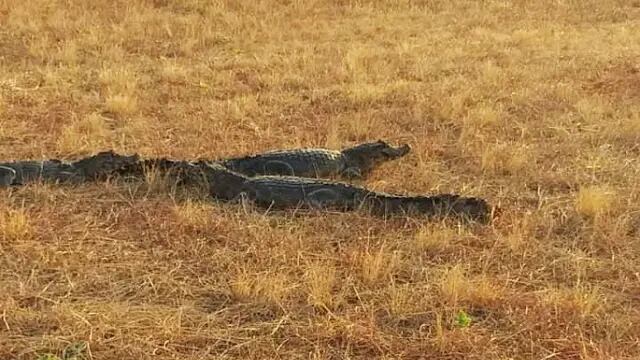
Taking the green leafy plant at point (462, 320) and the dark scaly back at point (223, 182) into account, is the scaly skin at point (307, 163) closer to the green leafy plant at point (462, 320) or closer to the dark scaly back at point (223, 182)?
the dark scaly back at point (223, 182)

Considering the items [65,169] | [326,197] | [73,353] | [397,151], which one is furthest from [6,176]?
[397,151]

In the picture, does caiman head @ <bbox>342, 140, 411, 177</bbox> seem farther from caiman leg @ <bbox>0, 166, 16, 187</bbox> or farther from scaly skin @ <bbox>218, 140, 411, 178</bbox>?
caiman leg @ <bbox>0, 166, 16, 187</bbox>

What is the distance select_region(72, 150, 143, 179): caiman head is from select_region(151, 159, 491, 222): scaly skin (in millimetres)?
615

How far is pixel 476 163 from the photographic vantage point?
6.57 m

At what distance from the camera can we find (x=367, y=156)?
251 inches

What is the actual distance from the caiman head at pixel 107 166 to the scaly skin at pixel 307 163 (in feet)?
2.15

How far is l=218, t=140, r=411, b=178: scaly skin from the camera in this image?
19.8 feet

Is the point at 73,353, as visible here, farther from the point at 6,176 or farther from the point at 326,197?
the point at 6,176

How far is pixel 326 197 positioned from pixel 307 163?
709mm

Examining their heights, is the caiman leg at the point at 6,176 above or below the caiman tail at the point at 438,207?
below

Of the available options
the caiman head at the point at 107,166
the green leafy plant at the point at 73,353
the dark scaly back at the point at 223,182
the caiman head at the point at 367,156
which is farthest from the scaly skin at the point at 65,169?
the green leafy plant at the point at 73,353

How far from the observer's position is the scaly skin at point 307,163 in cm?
604

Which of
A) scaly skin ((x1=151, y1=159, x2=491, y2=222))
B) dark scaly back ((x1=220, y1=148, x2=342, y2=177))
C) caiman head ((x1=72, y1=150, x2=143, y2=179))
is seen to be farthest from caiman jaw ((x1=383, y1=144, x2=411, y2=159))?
caiman head ((x1=72, y1=150, x2=143, y2=179))

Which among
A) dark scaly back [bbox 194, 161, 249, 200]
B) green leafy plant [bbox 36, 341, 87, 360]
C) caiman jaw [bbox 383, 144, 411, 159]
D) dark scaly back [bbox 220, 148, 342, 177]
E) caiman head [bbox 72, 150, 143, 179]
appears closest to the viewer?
green leafy plant [bbox 36, 341, 87, 360]
